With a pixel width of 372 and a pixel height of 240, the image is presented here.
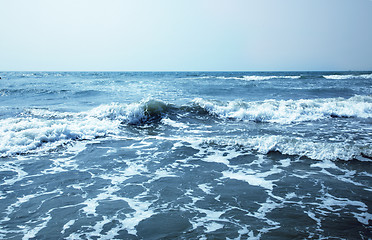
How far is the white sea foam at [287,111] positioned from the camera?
449 inches

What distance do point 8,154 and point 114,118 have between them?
516 cm

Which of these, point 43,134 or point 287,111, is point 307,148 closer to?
point 287,111

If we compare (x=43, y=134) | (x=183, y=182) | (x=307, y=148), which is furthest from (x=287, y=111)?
(x=43, y=134)

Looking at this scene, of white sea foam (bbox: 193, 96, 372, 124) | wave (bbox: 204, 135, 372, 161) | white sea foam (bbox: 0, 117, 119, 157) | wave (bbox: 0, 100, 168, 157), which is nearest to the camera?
wave (bbox: 204, 135, 372, 161)

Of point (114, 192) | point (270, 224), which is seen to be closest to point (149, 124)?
point (114, 192)

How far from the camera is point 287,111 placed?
12031mm

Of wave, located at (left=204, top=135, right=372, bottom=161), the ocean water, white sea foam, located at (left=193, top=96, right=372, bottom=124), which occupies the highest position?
white sea foam, located at (left=193, top=96, right=372, bottom=124)

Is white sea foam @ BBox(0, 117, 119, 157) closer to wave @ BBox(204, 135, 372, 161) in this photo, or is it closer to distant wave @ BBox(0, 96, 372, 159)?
distant wave @ BBox(0, 96, 372, 159)

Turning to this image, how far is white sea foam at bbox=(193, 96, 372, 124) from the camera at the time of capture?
11.4 metres

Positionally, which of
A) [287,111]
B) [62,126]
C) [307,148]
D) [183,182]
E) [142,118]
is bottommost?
[183,182]

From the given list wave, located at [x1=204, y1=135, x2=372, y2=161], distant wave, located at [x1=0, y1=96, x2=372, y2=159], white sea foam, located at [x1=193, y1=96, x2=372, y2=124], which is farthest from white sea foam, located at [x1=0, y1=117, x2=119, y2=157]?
white sea foam, located at [x1=193, y1=96, x2=372, y2=124]

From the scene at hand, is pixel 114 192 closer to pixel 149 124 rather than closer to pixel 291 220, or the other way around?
pixel 291 220

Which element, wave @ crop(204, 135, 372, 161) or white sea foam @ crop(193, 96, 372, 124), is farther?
white sea foam @ crop(193, 96, 372, 124)

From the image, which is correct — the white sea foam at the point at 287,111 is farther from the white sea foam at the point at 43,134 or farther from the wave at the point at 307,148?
the white sea foam at the point at 43,134
